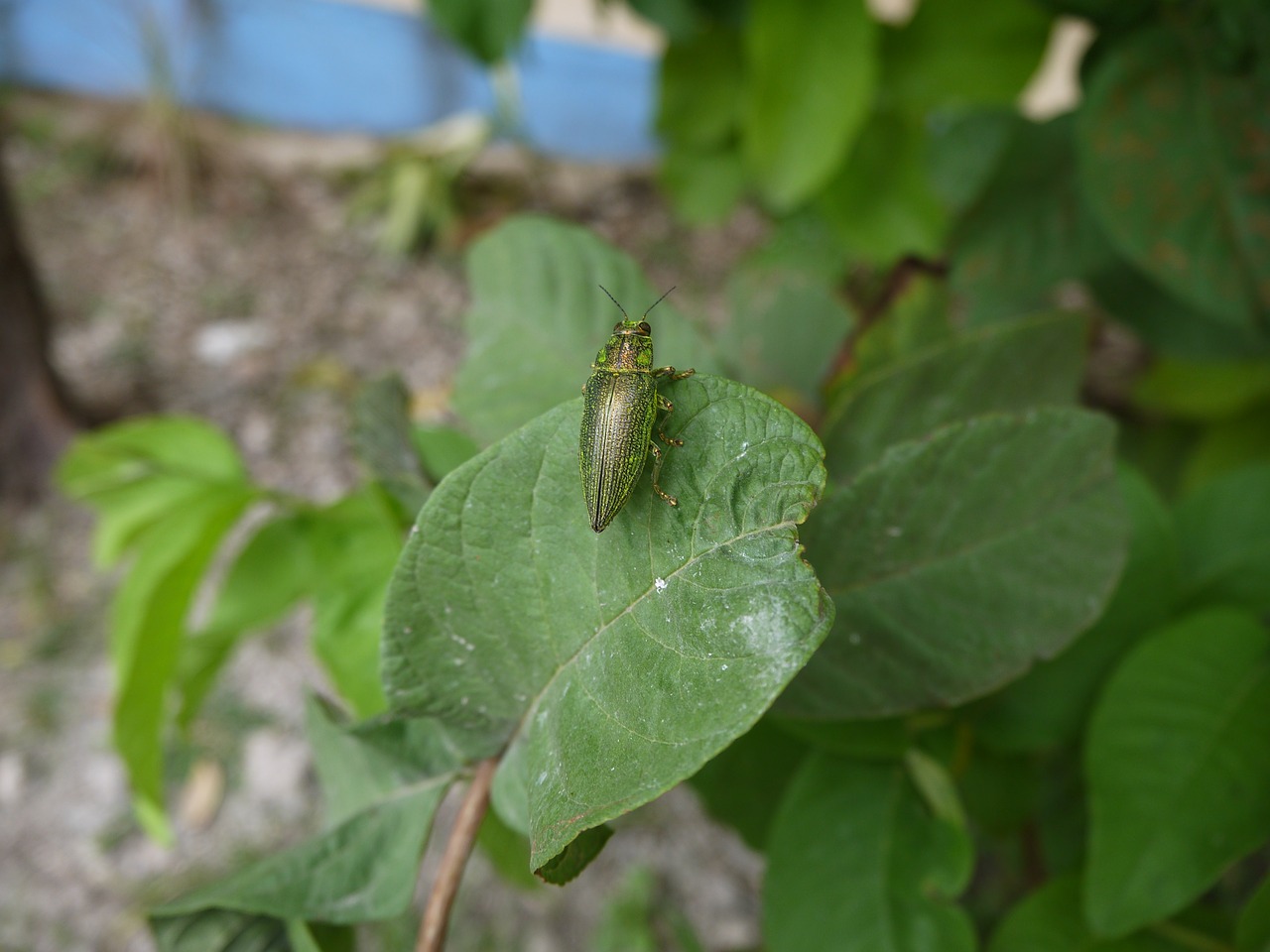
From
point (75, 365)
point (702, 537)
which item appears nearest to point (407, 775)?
point (702, 537)

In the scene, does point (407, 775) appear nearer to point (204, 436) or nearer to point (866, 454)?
point (866, 454)

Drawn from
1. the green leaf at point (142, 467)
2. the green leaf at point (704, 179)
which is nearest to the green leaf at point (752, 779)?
the green leaf at point (142, 467)

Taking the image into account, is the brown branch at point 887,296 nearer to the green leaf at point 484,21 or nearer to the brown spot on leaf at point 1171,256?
the brown spot on leaf at point 1171,256

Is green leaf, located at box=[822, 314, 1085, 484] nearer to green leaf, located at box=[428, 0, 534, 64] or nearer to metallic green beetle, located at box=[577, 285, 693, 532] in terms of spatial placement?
metallic green beetle, located at box=[577, 285, 693, 532]

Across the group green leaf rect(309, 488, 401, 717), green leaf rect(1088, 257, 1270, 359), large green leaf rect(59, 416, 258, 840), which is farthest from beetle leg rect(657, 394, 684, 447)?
green leaf rect(1088, 257, 1270, 359)

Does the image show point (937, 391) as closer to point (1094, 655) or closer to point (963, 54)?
point (1094, 655)

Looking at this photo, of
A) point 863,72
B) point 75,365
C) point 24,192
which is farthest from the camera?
point 24,192
